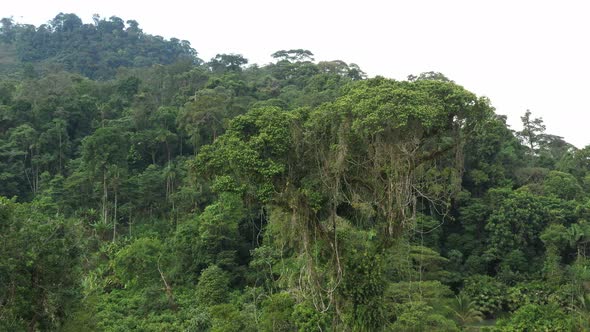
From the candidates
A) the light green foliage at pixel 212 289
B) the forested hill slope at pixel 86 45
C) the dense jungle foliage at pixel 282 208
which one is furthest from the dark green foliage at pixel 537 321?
the forested hill slope at pixel 86 45

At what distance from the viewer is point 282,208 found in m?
9.90

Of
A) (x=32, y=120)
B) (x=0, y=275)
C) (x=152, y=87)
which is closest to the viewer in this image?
(x=0, y=275)

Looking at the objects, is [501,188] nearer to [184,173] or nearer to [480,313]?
[480,313]

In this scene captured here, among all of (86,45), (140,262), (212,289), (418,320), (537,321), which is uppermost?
(86,45)

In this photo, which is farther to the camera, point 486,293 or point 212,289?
point 486,293

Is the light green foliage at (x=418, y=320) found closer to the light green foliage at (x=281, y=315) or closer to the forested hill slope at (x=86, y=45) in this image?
the light green foliage at (x=281, y=315)

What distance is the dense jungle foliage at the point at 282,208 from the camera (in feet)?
30.4

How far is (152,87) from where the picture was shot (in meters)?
36.2

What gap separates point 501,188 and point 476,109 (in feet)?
56.0

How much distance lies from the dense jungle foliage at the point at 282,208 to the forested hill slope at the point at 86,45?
10.7 m

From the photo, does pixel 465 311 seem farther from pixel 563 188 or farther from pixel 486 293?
pixel 563 188

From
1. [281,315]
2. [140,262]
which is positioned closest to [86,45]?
[140,262]

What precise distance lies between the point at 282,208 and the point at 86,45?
57.1 metres

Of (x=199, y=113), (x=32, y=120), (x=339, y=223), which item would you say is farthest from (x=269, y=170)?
(x=32, y=120)
